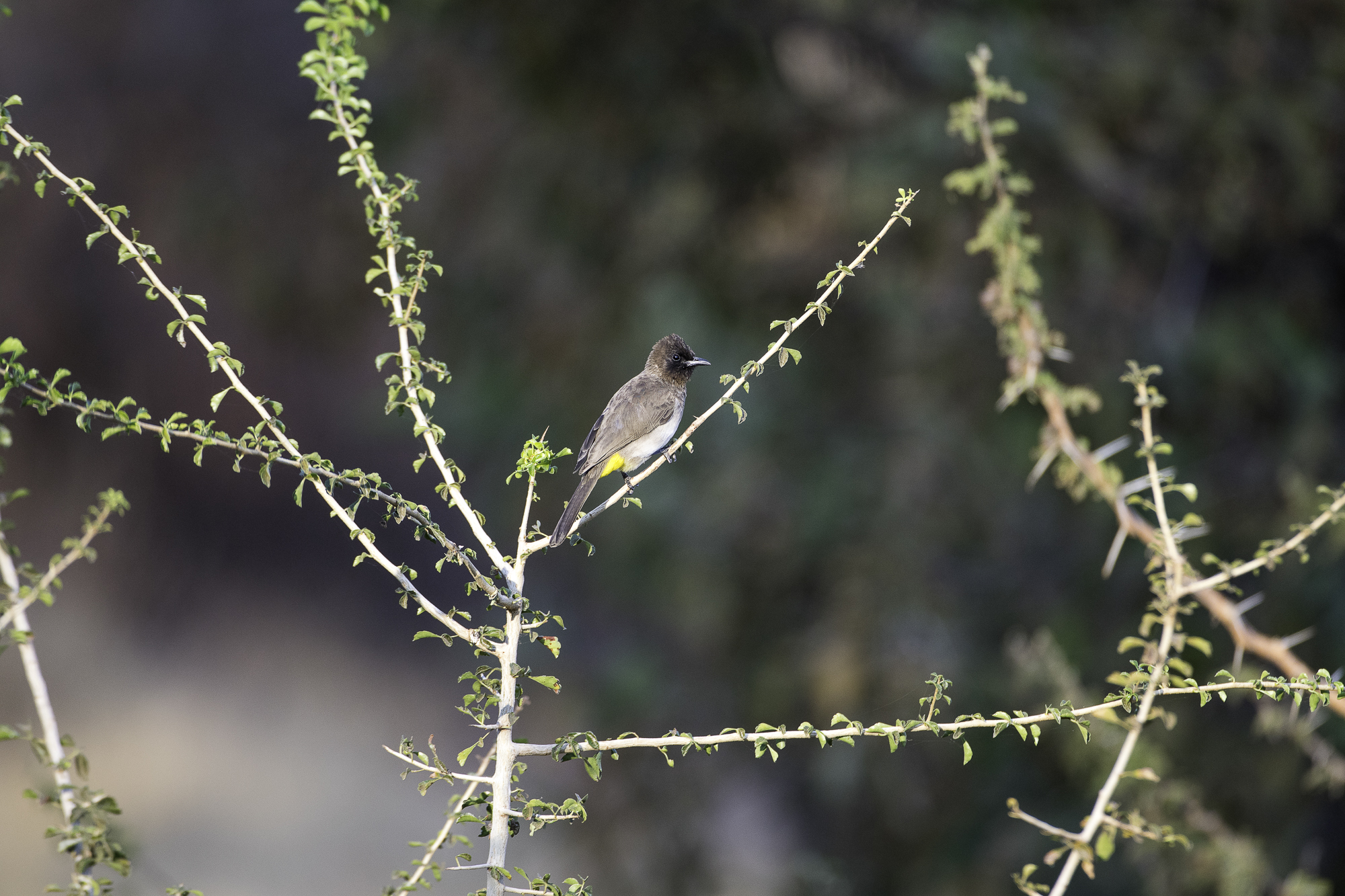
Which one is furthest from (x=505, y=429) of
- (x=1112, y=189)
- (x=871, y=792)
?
(x=1112, y=189)

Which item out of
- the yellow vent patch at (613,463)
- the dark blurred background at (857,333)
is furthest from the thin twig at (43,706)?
the dark blurred background at (857,333)

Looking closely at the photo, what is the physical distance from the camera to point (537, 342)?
525 centimetres

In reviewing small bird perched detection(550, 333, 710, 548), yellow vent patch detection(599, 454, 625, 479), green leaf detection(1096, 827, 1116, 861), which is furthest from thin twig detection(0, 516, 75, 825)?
yellow vent patch detection(599, 454, 625, 479)

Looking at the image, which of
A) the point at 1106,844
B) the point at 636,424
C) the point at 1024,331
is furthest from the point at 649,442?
the point at 1106,844

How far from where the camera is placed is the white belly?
121 inches

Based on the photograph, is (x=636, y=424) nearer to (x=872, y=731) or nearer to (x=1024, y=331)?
(x=1024, y=331)

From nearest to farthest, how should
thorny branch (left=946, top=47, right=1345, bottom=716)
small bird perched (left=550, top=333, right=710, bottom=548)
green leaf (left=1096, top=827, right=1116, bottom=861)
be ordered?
green leaf (left=1096, top=827, right=1116, bottom=861)
thorny branch (left=946, top=47, right=1345, bottom=716)
small bird perched (left=550, top=333, right=710, bottom=548)

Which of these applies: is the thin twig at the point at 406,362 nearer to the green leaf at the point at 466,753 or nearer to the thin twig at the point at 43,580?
the green leaf at the point at 466,753

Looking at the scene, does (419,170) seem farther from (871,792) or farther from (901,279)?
(871,792)

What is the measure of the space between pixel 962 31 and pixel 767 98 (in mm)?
815

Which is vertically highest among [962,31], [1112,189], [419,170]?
[419,170]

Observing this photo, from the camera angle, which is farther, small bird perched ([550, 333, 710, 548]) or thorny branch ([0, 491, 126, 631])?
small bird perched ([550, 333, 710, 548])

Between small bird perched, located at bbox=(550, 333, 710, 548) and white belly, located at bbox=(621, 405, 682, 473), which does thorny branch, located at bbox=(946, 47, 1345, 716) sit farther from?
white belly, located at bbox=(621, 405, 682, 473)

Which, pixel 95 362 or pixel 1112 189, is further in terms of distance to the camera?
pixel 95 362
